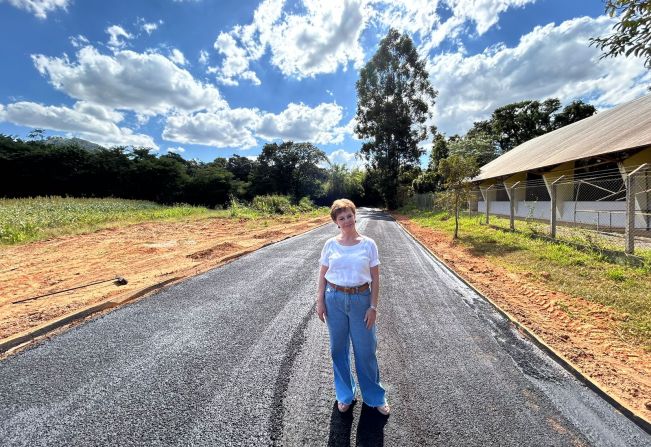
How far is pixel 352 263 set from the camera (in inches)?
88.4

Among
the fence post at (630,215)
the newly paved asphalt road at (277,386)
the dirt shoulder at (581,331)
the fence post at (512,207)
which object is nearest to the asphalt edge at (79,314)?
the newly paved asphalt road at (277,386)

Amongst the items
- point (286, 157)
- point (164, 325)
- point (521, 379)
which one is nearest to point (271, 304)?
point (164, 325)

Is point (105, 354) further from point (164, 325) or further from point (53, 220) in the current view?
point (53, 220)

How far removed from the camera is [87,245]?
1044 centimetres

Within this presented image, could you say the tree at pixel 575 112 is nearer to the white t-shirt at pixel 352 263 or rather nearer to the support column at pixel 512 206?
the support column at pixel 512 206

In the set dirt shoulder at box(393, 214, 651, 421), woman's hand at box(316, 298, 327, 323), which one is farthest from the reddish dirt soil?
woman's hand at box(316, 298, 327, 323)

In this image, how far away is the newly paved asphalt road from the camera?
7.16ft

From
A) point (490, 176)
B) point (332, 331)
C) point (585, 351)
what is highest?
point (490, 176)

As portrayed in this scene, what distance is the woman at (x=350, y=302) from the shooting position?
227cm

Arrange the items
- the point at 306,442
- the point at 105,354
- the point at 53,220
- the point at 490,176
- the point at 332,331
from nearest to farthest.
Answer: the point at 306,442
the point at 332,331
the point at 105,354
the point at 53,220
the point at 490,176

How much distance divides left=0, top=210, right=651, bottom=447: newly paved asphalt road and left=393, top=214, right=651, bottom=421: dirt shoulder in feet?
1.11

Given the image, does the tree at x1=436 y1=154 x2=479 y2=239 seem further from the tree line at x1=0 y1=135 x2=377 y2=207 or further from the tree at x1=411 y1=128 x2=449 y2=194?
the tree line at x1=0 y1=135 x2=377 y2=207

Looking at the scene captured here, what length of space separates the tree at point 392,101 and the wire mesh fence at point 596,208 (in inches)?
675

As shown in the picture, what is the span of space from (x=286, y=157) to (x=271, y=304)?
54.0 metres
